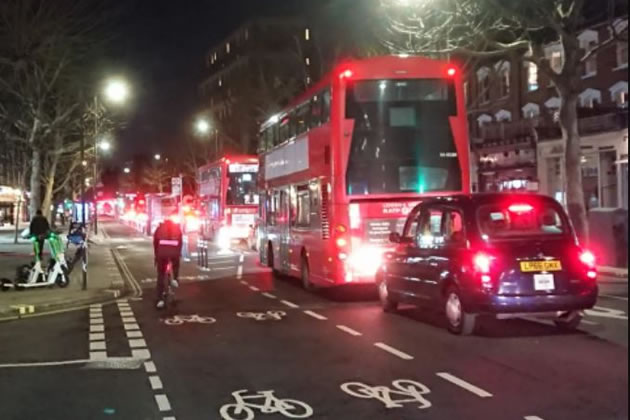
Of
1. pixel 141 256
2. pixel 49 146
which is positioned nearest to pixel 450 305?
pixel 141 256

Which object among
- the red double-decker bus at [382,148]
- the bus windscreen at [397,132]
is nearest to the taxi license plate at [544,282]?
the red double-decker bus at [382,148]

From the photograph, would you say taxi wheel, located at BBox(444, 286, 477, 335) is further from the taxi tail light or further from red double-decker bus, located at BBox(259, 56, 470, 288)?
red double-decker bus, located at BBox(259, 56, 470, 288)

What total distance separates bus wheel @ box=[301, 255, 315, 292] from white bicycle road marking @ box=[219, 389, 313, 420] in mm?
10637

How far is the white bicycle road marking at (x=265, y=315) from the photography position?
47.9 feet

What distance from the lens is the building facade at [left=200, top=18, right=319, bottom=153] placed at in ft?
211

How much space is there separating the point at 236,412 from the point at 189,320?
22.5 feet

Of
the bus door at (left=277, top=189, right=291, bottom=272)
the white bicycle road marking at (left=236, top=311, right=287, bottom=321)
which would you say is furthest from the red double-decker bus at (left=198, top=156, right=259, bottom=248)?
the white bicycle road marking at (left=236, top=311, right=287, bottom=321)

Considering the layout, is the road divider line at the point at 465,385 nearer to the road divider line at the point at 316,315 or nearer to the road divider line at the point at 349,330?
the road divider line at the point at 349,330

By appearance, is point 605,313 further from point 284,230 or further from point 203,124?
point 203,124

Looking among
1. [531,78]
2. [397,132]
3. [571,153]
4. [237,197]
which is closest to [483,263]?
[397,132]

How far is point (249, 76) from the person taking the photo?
92.0 m

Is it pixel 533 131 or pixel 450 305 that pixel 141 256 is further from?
pixel 450 305

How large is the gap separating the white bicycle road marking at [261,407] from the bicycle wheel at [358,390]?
608 mm

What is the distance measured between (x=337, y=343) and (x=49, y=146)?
38.7 m
